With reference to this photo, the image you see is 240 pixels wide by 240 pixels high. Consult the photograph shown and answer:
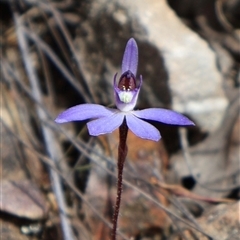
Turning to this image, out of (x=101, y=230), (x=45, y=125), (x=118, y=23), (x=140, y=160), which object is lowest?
(x=101, y=230)

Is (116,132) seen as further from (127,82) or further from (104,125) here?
(104,125)

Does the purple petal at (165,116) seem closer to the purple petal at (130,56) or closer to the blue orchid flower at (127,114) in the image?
the blue orchid flower at (127,114)

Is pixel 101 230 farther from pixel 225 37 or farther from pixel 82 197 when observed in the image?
pixel 225 37

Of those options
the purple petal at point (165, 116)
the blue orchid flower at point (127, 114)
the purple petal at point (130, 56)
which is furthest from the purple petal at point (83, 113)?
the purple petal at point (130, 56)

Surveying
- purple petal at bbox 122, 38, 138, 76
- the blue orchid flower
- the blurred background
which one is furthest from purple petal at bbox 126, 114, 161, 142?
the blurred background

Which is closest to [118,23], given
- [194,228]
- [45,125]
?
[45,125]

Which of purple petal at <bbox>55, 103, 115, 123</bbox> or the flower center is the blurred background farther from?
purple petal at <bbox>55, 103, 115, 123</bbox>

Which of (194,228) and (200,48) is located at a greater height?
(200,48)
